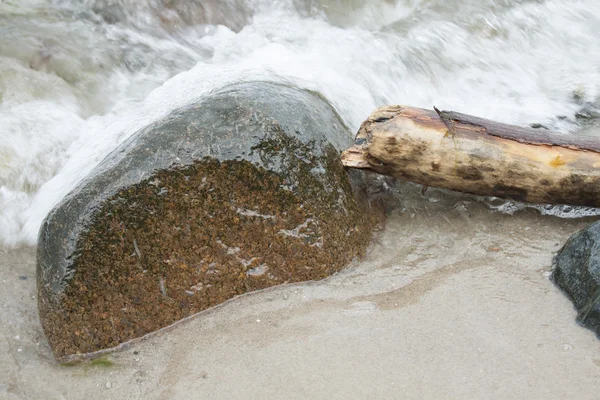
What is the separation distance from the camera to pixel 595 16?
708 centimetres

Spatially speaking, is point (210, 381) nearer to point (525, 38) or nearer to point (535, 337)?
point (535, 337)

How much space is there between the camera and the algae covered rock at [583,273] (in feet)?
9.59

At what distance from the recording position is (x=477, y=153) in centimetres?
350

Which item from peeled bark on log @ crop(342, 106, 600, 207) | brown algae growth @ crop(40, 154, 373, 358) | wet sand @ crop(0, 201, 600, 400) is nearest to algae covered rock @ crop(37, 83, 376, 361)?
brown algae growth @ crop(40, 154, 373, 358)

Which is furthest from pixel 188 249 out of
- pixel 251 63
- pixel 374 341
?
pixel 251 63

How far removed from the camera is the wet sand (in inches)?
107

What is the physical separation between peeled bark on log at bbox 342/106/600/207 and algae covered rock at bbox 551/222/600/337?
39cm

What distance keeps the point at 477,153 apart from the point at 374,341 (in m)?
1.26

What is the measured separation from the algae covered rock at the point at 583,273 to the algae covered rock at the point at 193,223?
1085 millimetres

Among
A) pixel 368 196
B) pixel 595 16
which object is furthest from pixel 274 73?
pixel 595 16

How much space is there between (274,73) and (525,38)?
3282 millimetres

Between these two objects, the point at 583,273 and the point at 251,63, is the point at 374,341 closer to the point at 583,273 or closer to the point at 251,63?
the point at 583,273

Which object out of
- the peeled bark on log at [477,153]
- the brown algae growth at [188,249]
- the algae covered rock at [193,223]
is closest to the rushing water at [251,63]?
the peeled bark on log at [477,153]

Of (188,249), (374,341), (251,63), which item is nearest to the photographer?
(374,341)
